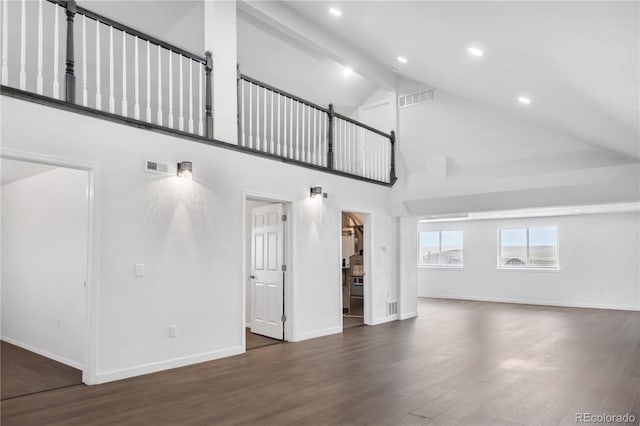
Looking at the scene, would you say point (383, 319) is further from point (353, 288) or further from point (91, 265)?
point (91, 265)

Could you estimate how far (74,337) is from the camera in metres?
5.20

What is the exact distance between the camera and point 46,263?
5898mm

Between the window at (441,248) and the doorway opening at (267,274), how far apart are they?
763cm

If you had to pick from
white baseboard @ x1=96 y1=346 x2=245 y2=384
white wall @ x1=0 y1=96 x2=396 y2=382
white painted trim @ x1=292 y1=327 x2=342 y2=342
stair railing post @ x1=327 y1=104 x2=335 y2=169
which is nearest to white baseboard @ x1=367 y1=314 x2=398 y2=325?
white painted trim @ x1=292 y1=327 x2=342 y2=342

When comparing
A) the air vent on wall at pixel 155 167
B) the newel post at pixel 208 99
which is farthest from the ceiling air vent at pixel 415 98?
the air vent on wall at pixel 155 167

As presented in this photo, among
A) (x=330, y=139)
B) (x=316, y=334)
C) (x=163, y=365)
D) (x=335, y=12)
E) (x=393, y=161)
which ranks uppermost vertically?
(x=335, y=12)

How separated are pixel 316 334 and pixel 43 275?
383cm

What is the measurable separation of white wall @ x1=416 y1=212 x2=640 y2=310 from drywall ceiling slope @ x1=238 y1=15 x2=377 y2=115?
18.4 ft

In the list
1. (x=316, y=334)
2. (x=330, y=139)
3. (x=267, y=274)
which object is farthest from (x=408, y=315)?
(x=330, y=139)

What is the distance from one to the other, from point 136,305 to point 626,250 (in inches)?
425

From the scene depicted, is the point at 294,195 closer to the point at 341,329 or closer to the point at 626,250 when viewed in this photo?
the point at 341,329

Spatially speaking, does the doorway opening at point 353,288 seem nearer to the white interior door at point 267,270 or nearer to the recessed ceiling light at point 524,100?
the white interior door at point 267,270

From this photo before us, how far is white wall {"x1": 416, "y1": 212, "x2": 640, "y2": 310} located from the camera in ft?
34.5

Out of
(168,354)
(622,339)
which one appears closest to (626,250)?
(622,339)
